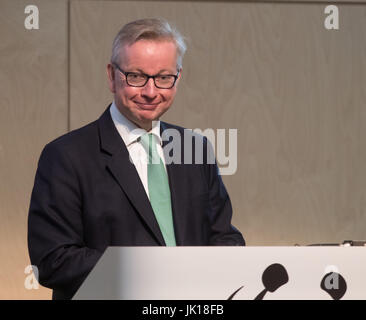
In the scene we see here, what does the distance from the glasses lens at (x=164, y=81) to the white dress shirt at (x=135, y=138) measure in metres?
0.14

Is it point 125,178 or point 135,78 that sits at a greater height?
point 135,78

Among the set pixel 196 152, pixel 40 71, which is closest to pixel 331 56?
pixel 40 71

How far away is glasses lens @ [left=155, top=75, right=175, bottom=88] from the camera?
6.03ft

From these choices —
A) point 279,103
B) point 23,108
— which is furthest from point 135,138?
point 279,103

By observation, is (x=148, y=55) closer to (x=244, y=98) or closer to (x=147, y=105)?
(x=147, y=105)

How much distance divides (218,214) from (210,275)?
0.64 metres

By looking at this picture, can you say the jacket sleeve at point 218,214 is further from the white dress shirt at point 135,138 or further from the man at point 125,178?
the white dress shirt at point 135,138

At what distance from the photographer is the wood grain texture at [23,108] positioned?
352 centimetres

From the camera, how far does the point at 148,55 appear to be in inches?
71.2

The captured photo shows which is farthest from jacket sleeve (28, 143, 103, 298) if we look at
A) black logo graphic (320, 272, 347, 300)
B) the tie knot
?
black logo graphic (320, 272, 347, 300)

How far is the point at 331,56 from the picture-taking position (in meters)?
3.71

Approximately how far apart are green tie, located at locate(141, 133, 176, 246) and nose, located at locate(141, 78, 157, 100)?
143 millimetres

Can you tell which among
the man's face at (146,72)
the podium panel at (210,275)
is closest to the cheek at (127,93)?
the man's face at (146,72)
